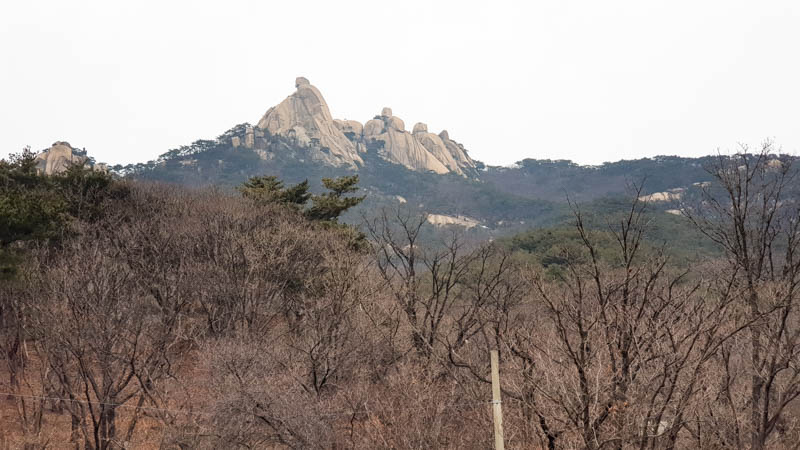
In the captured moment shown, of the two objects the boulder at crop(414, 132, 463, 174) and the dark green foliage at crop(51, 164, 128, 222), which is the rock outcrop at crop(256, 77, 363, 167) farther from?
the dark green foliage at crop(51, 164, 128, 222)

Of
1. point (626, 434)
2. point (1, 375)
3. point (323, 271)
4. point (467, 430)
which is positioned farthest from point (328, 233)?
point (626, 434)

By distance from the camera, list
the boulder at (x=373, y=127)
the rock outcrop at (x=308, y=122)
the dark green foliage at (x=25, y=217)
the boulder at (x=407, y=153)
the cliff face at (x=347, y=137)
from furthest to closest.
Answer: the boulder at (x=373, y=127) → the boulder at (x=407, y=153) → the rock outcrop at (x=308, y=122) → the cliff face at (x=347, y=137) → the dark green foliage at (x=25, y=217)

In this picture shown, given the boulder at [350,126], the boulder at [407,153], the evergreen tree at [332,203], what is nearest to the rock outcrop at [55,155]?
the evergreen tree at [332,203]

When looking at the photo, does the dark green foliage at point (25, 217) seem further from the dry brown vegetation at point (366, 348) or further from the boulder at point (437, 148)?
the boulder at point (437, 148)

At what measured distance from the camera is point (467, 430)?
1464cm

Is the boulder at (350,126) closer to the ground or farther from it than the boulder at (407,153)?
farther from it

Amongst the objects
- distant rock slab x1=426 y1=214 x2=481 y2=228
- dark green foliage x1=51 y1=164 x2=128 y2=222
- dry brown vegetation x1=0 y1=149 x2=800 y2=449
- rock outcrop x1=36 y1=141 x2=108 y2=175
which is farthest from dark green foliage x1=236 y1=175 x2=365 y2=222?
distant rock slab x1=426 y1=214 x2=481 y2=228

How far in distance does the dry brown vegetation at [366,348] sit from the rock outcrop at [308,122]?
113748mm

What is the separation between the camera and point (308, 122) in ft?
481

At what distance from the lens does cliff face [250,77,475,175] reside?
139250 mm

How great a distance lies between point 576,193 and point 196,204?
128 m

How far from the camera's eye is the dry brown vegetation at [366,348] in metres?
7.84

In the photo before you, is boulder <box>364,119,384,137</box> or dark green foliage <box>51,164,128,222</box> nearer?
dark green foliage <box>51,164,128,222</box>

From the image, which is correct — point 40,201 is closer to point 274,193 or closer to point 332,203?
point 274,193
